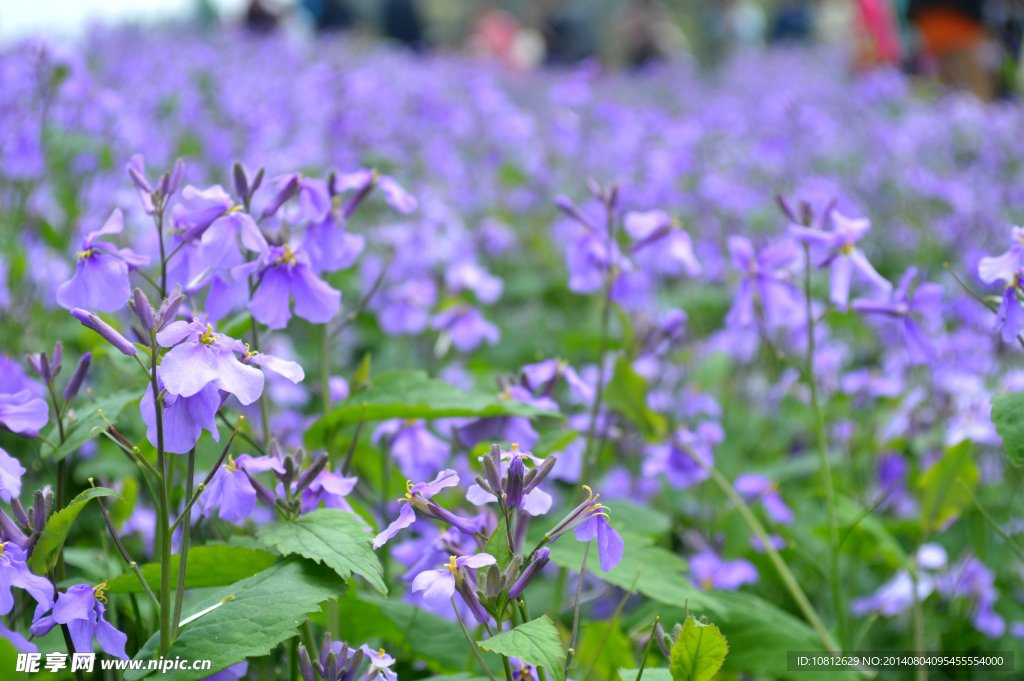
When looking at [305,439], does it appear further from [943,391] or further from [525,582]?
[943,391]

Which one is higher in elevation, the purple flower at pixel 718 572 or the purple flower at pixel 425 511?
the purple flower at pixel 425 511

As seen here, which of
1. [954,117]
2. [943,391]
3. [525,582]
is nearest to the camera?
[525,582]

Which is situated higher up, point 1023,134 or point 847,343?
point 1023,134

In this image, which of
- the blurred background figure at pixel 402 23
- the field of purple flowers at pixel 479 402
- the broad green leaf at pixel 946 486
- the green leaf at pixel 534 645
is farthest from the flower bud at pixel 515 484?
the blurred background figure at pixel 402 23

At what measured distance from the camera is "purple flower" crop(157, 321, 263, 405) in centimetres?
113

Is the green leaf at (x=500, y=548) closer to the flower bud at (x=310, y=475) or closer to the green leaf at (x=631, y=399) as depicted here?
the flower bud at (x=310, y=475)

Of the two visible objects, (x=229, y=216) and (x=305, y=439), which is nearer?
(x=229, y=216)

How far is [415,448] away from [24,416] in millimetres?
836

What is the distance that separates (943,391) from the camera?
2.71 metres

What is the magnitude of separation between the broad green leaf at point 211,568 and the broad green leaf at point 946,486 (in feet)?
5.21

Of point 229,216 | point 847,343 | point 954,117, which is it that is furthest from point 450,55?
point 229,216

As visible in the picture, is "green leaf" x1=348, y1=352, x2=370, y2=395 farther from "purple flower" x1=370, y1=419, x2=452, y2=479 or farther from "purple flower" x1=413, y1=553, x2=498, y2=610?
"purple flower" x1=413, y1=553, x2=498, y2=610

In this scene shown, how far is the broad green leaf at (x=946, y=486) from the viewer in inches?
77.1

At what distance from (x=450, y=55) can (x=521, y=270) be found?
8.13 metres
